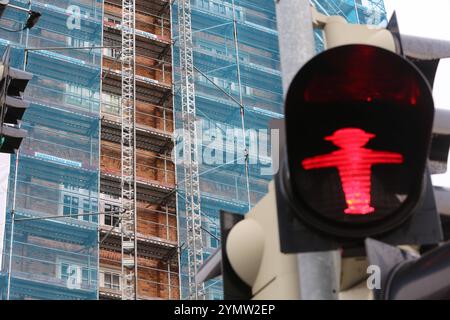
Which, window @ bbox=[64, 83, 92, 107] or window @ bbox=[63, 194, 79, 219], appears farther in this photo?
window @ bbox=[64, 83, 92, 107]

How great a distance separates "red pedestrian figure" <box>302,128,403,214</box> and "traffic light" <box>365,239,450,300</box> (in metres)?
0.11

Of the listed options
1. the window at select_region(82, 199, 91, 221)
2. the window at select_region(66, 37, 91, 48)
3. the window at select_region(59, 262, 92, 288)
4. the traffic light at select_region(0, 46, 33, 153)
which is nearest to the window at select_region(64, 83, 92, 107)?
the window at select_region(66, 37, 91, 48)

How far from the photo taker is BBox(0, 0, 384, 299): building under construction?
18.4 metres

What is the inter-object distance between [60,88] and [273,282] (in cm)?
1784

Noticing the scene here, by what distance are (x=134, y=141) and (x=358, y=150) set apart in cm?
1880

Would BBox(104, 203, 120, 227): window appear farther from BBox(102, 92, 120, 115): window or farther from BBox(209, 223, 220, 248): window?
BBox(102, 92, 120, 115): window

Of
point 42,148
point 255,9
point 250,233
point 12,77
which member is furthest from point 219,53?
point 250,233

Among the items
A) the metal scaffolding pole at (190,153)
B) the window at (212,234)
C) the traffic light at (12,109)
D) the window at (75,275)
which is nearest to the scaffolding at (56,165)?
the window at (75,275)

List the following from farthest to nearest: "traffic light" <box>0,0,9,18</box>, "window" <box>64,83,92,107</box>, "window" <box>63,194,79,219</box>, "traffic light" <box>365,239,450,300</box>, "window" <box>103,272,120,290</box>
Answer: "window" <box>64,83,92,107</box> < "window" <box>103,272,120,290</box> < "window" <box>63,194,79,219</box> < "traffic light" <box>0,0,9,18</box> < "traffic light" <box>365,239,450,300</box>

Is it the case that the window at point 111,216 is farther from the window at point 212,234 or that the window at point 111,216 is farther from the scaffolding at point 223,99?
the window at point 212,234

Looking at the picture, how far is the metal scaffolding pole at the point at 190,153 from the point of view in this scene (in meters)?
19.9

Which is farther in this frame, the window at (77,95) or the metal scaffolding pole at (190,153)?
the window at (77,95)

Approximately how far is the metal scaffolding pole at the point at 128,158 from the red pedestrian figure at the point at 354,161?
53.5ft
